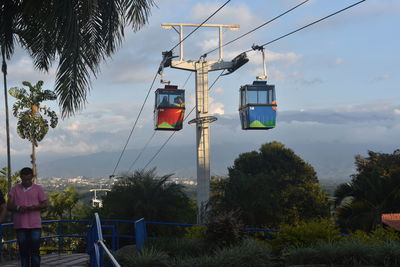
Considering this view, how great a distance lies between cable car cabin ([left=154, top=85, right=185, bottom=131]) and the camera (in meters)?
32.1

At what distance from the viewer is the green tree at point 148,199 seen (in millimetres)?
24031

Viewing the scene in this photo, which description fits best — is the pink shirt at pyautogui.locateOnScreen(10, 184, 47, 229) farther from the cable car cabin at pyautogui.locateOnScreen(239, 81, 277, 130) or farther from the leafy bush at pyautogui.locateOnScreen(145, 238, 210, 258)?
the cable car cabin at pyautogui.locateOnScreen(239, 81, 277, 130)

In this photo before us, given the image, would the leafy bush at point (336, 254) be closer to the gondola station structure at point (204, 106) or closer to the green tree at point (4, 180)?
the gondola station structure at point (204, 106)

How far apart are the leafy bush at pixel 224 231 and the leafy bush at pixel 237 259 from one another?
4.17 feet

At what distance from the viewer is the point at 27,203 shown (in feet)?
28.9

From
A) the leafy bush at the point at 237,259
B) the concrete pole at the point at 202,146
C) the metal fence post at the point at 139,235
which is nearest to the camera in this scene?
the leafy bush at the point at 237,259

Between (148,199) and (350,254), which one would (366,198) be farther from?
(350,254)

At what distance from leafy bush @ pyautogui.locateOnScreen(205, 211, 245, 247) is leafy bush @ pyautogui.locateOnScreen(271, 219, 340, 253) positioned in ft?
2.88

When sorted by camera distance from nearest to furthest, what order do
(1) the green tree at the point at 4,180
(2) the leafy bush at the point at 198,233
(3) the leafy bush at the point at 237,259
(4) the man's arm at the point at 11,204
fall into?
(4) the man's arm at the point at 11,204 < (3) the leafy bush at the point at 237,259 < (2) the leafy bush at the point at 198,233 < (1) the green tree at the point at 4,180

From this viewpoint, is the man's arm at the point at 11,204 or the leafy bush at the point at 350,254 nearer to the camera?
the man's arm at the point at 11,204

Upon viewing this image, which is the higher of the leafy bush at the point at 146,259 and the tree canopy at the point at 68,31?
the tree canopy at the point at 68,31

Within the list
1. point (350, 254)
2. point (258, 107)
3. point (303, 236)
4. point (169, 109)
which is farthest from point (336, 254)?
point (169, 109)

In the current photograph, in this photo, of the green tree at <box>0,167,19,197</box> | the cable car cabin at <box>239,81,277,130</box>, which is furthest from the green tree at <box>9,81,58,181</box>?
the cable car cabin at <box>239,81,277,130</box>

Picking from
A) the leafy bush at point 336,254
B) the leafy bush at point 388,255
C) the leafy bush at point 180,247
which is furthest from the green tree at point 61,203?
the leafy bush at point 388,255
